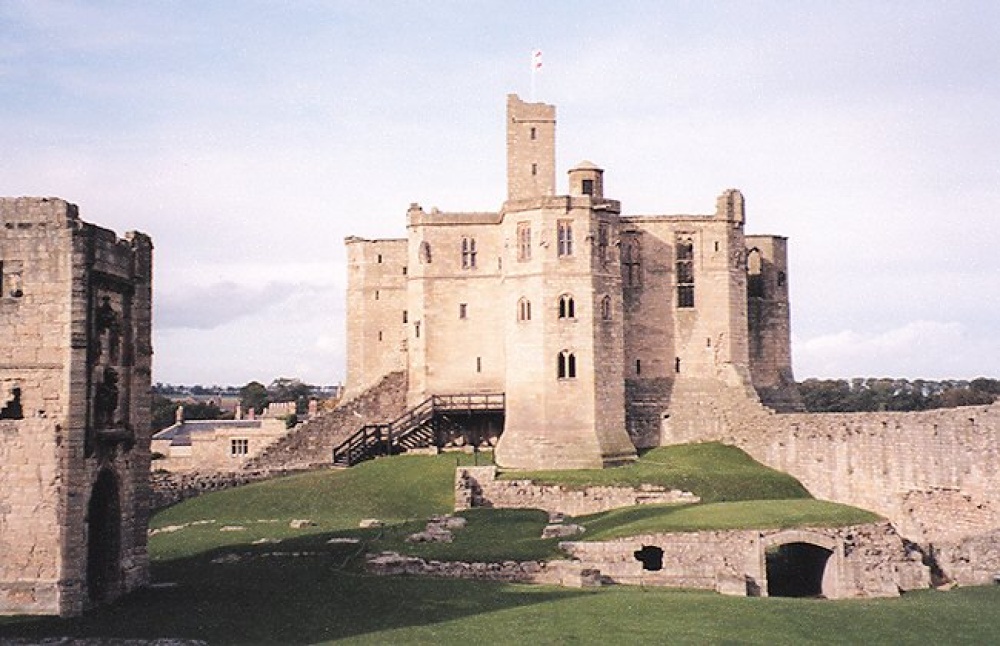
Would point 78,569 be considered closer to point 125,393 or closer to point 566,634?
point 125,393

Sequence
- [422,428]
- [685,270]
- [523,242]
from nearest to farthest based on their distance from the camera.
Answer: [523,242]
[685,270]
[422,428]

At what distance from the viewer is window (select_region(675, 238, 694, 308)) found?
51.3 m

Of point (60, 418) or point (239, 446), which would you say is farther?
point (239, 446)

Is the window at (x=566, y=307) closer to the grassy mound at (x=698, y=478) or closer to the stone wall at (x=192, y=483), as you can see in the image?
the grassy mound at (x=698, y=478)

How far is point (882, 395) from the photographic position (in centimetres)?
13550

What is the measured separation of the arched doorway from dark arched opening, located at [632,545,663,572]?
44.2 feet

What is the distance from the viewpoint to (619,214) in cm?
4856

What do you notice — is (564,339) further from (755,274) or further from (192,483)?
(192,483)

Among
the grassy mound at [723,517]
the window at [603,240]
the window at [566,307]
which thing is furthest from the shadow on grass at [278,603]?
the window at [603,240]

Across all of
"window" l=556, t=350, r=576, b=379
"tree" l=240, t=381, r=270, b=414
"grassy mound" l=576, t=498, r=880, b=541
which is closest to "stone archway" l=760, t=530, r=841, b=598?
"grassy mound" l=576, t=498, r=880, b=541

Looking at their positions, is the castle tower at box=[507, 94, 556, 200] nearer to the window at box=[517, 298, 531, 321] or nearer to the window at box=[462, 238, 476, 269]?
the window at box=[462, 238, 476, 269]

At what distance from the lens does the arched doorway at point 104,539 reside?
85.2 ft

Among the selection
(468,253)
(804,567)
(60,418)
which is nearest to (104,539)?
(60,418)

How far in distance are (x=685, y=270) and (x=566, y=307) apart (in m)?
7.89
